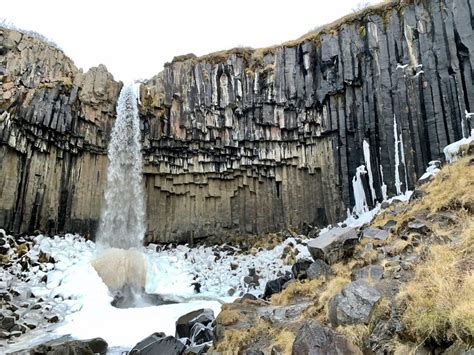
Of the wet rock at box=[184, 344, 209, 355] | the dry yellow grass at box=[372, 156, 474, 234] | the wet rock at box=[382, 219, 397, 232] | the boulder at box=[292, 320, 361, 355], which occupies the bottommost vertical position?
the wet rock at box=[184, 344, 209, 355]

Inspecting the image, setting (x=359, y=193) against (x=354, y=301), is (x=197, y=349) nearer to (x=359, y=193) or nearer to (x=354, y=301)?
(x=354, y=301)

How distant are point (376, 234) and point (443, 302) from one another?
30.3ft

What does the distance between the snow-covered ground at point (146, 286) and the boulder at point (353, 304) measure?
925 centimetres

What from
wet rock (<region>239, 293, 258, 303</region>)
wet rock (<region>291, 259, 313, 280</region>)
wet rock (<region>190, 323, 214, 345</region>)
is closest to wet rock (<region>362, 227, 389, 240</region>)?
wet rock (<region>291, 259, 313, 280</region>)

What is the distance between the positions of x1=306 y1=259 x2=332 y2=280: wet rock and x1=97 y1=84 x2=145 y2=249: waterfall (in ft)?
60.8

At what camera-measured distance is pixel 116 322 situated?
16.9 m

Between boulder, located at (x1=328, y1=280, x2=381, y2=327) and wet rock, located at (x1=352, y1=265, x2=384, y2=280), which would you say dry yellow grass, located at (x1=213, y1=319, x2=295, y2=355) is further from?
wet rock, located at (x1=352, y1=265, x2=384, y2=280)

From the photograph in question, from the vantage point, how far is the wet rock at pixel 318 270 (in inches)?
529

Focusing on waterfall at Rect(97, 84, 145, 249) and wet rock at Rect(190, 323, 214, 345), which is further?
waterfall at Rect(97, 84, 145, 249)

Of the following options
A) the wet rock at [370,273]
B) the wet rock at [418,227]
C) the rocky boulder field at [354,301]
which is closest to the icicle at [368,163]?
the rocky boulder field at [354,301]

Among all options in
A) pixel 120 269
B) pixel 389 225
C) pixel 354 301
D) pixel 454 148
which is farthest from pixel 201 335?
pixel 454 148

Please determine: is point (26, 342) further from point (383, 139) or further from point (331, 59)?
point (331, 59)

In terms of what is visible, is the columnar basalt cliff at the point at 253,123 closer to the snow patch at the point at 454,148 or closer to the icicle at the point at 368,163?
the icicle at the point at 368,163

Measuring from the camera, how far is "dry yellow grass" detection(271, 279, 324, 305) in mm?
12727
